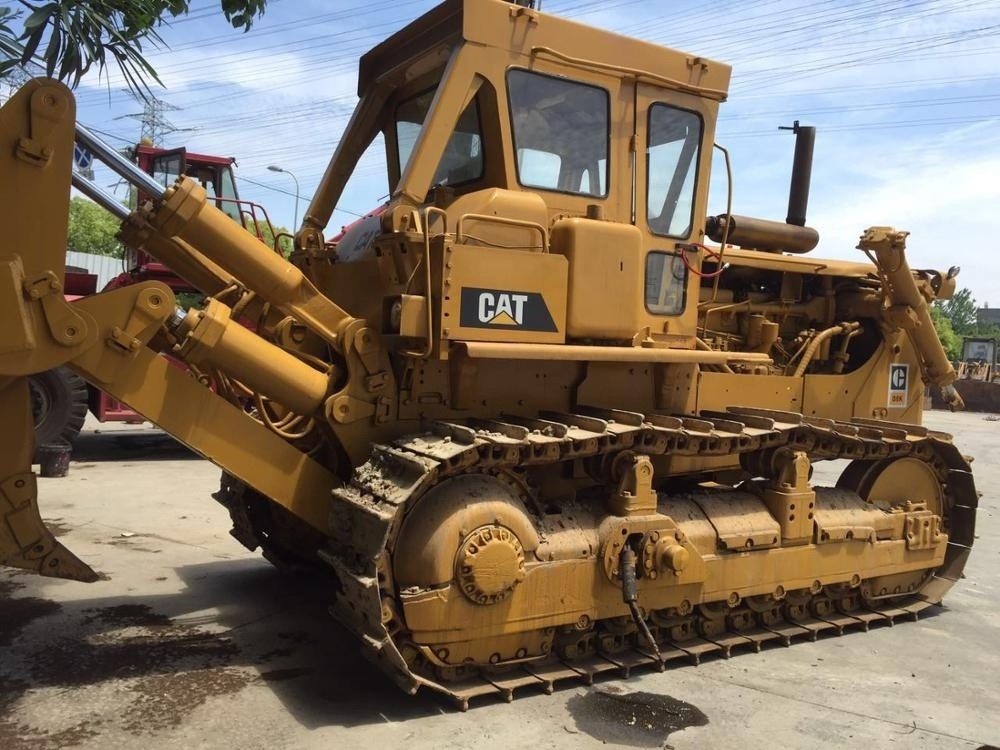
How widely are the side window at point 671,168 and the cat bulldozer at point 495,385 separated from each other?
0.06 feet

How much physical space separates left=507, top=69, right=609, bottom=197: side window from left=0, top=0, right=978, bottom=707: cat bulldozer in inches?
0.7

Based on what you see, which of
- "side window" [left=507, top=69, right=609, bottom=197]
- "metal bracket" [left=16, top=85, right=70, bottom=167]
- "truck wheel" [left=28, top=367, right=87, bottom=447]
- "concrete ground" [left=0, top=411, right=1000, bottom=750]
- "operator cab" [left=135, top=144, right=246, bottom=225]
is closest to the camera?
"metal bracket" [left=16, top=85, right=70, bottom=167]

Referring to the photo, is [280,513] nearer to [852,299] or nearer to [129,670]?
[129,670]

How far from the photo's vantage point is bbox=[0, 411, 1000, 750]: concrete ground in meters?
4.34

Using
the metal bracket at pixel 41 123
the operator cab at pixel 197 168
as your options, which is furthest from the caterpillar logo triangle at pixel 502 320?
the operator cab at pixel 197 168

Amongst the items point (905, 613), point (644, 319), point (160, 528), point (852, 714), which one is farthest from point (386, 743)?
point (160, 528)

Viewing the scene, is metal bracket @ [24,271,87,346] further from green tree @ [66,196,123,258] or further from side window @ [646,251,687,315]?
green tree @ [66,196,123,258]

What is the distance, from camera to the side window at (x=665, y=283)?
576 centimetres

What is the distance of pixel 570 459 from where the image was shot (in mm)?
5391

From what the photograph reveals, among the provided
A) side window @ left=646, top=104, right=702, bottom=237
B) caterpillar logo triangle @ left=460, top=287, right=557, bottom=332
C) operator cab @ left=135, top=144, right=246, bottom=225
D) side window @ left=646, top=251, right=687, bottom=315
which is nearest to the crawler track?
caterpillar logo triangle @ left=460, top=287, right=557, bottom=332

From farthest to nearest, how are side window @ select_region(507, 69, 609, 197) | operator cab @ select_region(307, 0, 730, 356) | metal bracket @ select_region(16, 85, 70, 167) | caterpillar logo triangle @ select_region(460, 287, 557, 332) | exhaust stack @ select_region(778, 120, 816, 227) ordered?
exhaust stack @ select_region(778, 120, 816, 227) → side window @ select_region(507, 69, 609, 197) → operator cab @ select_region(307, 0, 730, 356) → caterpillar logo triangle @ select_region(460, 287, 557, 332) → metal bracket @ select_region(16, 85, 70, 167)

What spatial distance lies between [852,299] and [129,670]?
636cm

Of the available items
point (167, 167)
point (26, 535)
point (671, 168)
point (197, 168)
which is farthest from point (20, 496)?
point (167, 167)

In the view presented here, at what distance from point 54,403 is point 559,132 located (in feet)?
29.2
